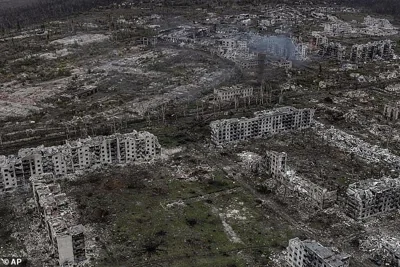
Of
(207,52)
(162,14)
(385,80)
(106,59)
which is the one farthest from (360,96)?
(162,14)

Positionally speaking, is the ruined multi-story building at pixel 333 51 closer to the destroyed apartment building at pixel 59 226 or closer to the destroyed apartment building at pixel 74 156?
the destroyed apartment building at pixel 74 156

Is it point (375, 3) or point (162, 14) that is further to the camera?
point (375, 3)

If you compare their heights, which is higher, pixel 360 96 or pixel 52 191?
pixel 52 191

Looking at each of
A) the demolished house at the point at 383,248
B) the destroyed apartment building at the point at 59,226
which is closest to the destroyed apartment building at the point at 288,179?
the demolished house at the point at 383,248

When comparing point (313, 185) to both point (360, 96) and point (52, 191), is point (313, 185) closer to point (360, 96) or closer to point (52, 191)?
point (52, 191)

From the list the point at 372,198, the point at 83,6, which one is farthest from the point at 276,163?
the point at 83,6

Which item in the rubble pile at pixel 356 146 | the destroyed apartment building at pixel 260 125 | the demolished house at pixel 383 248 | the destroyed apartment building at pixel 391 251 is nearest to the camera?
the destroyed apartment building at pixel 391 251
